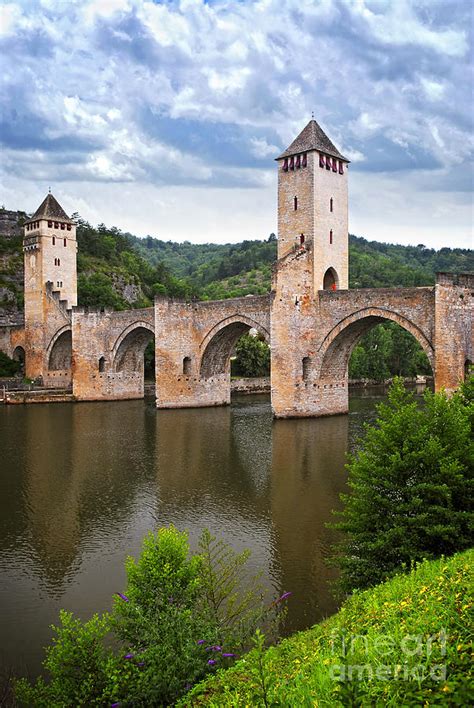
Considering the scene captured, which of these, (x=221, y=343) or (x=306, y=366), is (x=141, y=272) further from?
(x=306, y=366)

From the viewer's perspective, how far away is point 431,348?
A: 79.3 feet

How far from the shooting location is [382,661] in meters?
4.11

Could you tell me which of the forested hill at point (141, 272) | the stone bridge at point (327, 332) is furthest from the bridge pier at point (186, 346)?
the forested hill at point (141, 272)

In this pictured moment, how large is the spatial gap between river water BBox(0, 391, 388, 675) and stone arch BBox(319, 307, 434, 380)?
8.00 ft

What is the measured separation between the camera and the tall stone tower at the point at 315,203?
2862cm

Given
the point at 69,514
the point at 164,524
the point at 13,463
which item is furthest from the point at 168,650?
the point at 13,463

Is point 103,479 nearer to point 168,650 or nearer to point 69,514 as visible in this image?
point 69,514

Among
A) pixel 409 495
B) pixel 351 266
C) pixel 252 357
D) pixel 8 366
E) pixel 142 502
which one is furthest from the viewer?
pixel 351 266

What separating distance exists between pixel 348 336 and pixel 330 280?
11.0 ft

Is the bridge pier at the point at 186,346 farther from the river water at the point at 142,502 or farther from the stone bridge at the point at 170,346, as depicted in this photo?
the river water at the point at 142,502

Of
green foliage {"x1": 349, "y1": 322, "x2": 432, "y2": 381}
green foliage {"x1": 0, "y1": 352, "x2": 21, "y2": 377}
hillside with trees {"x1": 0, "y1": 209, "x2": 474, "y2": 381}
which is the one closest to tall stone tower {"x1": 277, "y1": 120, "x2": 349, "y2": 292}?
hillside with trees {"x1": 0, "y1": 209, "x2": 474, "y2": 381}

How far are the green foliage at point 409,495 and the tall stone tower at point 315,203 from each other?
773 inches

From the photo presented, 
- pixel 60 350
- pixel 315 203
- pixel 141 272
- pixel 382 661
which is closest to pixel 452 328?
pixel 315 203

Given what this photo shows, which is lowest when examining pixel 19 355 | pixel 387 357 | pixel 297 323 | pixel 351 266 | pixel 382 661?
pixel 382 661
